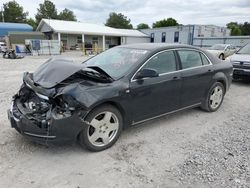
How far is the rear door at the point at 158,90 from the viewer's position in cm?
339

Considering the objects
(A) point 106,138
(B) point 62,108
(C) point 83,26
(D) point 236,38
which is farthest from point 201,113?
(C) point 83,26

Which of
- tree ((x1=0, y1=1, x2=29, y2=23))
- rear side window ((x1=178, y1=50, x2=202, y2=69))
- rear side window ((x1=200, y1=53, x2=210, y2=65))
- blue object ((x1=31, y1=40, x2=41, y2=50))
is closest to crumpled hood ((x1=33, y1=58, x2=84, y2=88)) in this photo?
rear side window ((x1=178, y1=50, x2=202, y2=69))

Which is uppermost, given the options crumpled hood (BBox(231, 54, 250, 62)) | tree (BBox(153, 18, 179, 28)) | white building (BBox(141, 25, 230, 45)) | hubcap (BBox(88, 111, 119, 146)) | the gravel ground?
tree (BBox(153, 18, 179, 28))

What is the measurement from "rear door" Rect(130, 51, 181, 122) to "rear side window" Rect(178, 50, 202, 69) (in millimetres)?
230

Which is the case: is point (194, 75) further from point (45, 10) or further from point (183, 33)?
point (45, 10)

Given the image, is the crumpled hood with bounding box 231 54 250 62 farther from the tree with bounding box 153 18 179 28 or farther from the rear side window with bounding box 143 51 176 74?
the tree with bounding box 153 18 179 28

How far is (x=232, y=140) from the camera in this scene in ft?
11.7

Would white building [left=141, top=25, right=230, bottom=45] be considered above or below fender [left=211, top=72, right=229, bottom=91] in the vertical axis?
above

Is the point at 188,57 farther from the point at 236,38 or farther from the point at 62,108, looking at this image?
the point at 236,38

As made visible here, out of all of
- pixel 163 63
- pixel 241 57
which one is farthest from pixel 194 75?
pixel 241 57

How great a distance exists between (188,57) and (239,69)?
4356 millimetres

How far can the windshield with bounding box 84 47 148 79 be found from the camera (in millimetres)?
3458

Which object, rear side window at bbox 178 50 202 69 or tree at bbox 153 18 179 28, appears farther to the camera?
tree at bbox 153 18 179 28

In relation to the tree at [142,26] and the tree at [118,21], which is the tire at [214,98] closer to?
the tree at [118,21]
